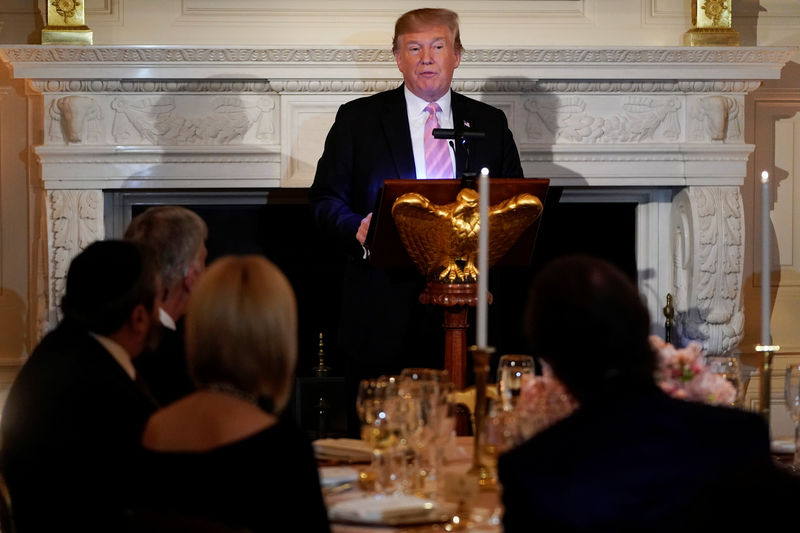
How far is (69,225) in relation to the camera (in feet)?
15.3

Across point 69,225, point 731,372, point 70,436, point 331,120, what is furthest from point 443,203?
point 69,225

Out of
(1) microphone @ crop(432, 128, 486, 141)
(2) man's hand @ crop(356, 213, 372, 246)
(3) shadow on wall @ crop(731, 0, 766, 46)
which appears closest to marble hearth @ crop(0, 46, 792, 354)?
(3) shadow on wall @ crop(731, 0, 766, 46)

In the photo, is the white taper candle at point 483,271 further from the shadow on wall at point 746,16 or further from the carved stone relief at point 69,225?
the shadow on wall at point 746,16

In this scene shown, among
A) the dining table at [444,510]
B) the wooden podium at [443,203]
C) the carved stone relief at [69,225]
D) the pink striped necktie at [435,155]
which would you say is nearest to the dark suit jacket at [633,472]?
the dining table at [444,510]

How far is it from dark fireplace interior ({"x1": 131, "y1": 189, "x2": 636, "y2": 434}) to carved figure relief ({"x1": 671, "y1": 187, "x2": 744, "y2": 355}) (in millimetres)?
428

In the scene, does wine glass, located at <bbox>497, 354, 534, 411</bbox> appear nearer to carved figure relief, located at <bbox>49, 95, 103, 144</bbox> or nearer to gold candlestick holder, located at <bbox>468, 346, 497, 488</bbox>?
gold candlestick holder, located at <bbox>468, 346, 497, 488</bbox>

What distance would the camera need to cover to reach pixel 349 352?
375cm

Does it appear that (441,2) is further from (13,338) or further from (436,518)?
(436,518)

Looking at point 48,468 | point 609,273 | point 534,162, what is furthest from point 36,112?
point 609,273

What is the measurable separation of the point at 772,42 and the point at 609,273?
394 cm

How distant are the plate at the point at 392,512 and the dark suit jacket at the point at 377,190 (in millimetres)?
1636

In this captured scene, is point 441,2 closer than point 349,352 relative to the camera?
No

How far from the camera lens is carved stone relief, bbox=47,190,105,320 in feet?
15.2

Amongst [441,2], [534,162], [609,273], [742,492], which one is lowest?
[742,492]
